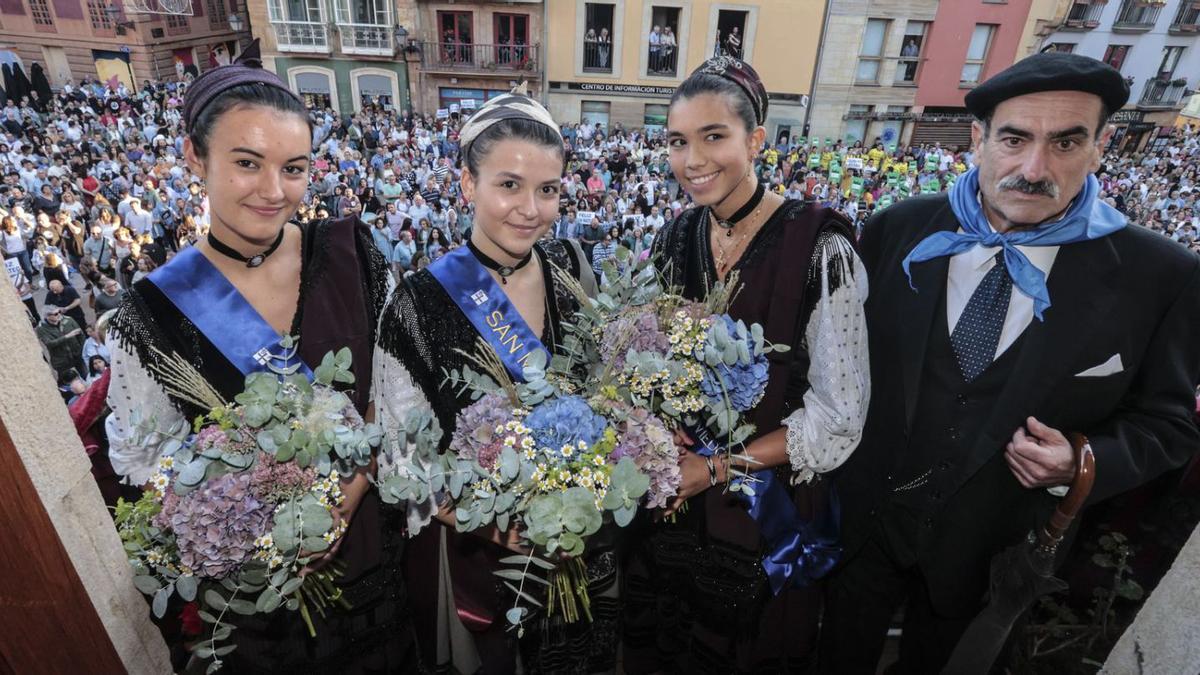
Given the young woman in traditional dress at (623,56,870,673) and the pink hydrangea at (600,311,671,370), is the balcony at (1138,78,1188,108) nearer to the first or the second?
the young woman in traditional dress at (623,56,870,673)

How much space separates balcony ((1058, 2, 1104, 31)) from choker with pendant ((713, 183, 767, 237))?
24.8m

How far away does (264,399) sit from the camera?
157 cm

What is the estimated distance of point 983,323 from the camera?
198 centimetres

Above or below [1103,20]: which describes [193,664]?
below

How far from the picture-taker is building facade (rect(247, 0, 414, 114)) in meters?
19.2

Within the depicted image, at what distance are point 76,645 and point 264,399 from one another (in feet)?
2.14

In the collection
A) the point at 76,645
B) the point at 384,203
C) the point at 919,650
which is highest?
the point at 76,645

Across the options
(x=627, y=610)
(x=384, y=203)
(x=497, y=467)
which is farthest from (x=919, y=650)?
(x=384, y=203)

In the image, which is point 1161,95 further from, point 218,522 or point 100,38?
point 100,38

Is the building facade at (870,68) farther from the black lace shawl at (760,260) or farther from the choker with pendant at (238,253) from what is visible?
the choker with pendant at (238,253)

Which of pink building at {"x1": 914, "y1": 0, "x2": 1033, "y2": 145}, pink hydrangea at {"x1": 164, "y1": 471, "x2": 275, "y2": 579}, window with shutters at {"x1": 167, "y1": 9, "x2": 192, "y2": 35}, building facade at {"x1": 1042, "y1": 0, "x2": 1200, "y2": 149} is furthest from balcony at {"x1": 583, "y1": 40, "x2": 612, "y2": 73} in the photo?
pink hydrangea at {"x1": 164, "y1": 471, "x2": 275, "y2": 579}

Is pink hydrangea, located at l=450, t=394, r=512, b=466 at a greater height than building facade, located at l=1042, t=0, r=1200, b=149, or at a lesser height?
lesser

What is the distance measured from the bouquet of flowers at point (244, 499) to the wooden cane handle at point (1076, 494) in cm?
198

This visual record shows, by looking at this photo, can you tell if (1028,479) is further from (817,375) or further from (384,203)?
(384,203)
